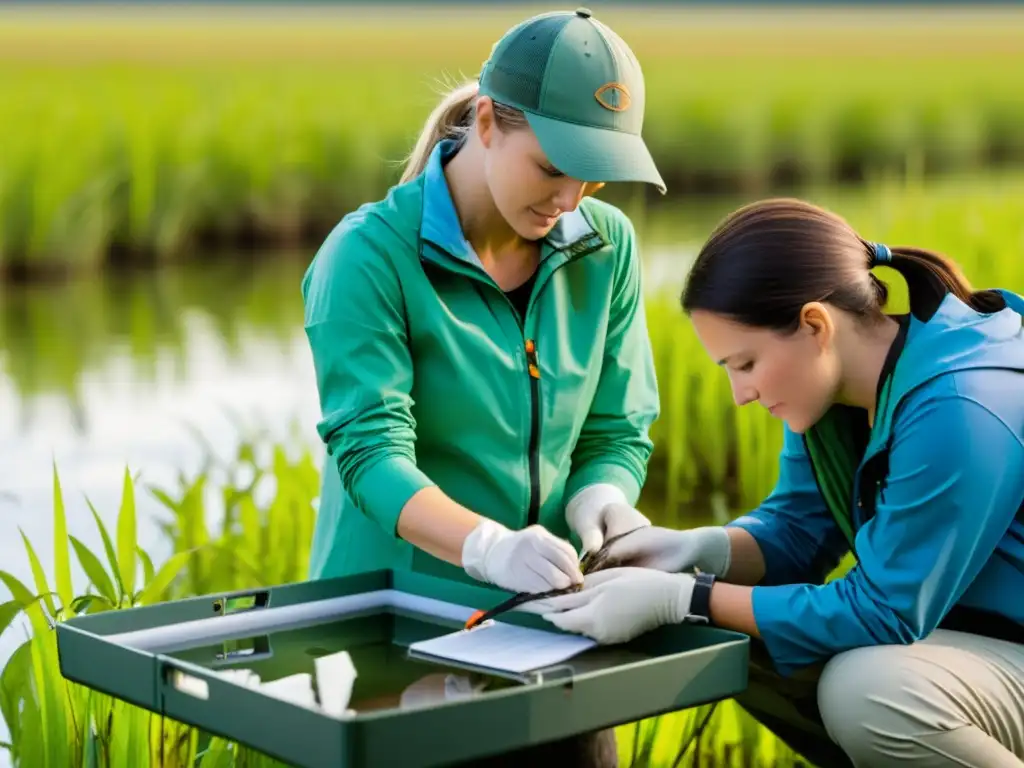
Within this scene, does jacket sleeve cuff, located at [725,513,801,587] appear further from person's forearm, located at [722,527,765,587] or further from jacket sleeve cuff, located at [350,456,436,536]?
jacket sleeve cuff, located at [350,456,436,536]

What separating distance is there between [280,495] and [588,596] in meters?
1.84

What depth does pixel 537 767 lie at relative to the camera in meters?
2.33

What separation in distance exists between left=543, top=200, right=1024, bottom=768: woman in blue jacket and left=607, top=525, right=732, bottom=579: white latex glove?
17cm

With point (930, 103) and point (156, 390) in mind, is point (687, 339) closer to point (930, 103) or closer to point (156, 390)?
point (156, 390)

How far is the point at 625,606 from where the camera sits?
203cm

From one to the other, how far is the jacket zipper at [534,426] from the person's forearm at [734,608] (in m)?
0.42

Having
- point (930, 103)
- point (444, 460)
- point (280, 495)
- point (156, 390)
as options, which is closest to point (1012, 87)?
point (930, 103)

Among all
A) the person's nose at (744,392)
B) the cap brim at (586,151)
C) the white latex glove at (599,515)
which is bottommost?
the white latex glove at (599,515)

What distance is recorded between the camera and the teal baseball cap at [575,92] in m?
2.25

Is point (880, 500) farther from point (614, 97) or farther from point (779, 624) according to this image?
point (614, 97)

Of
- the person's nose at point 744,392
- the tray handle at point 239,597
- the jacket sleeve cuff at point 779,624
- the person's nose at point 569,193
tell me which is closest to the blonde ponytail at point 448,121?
the person's nose at point 569,193

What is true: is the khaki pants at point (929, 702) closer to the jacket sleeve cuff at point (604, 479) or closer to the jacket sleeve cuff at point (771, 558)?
the jacket sleeve cuff at point (771, 558)

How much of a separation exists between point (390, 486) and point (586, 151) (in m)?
0.50

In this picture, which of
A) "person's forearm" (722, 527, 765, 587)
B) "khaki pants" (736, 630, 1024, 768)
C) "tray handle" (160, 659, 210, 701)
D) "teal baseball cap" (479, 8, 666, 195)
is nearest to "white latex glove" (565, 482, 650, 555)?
"person's forearm" (722, 527, 765, 587)
